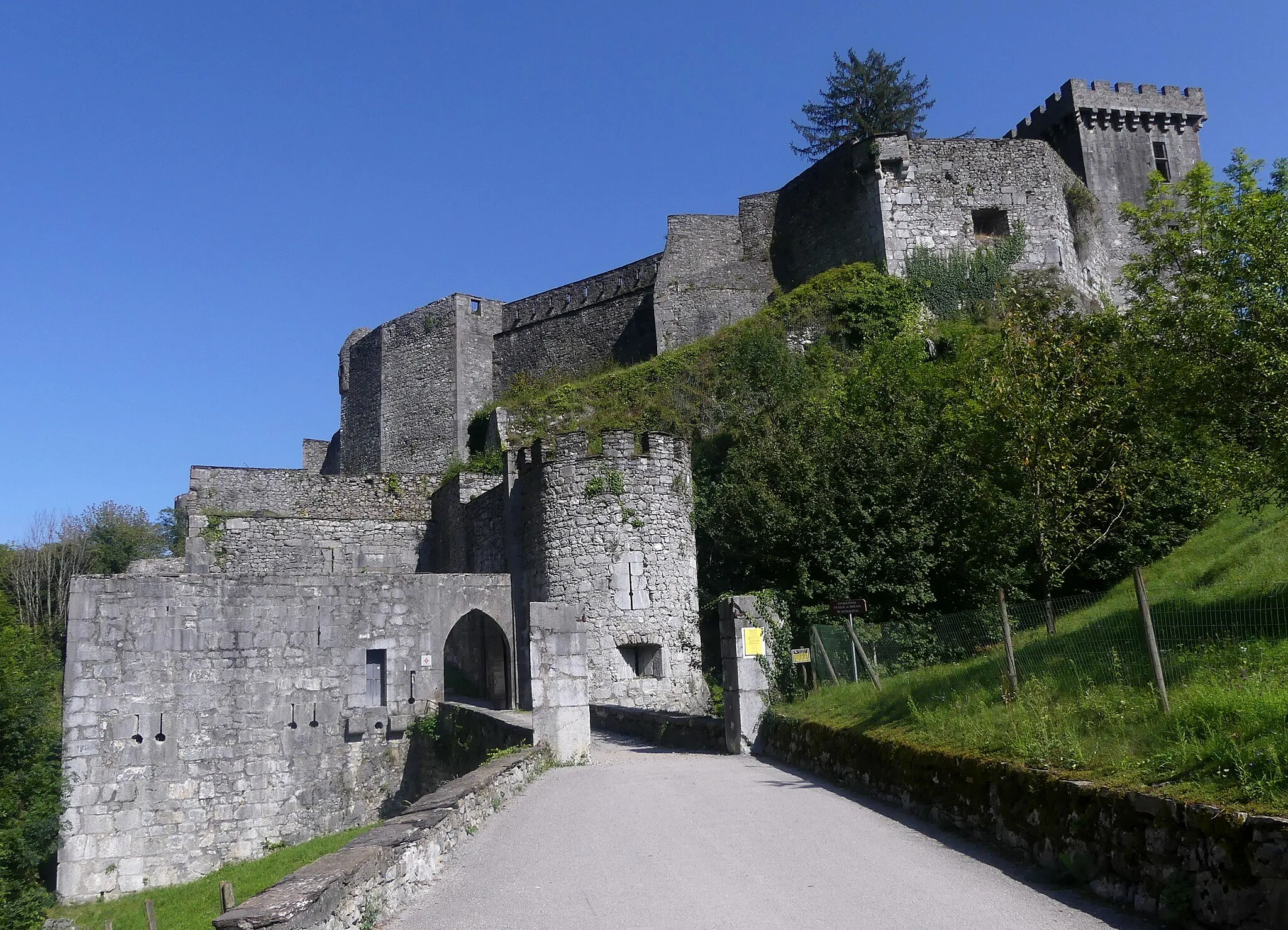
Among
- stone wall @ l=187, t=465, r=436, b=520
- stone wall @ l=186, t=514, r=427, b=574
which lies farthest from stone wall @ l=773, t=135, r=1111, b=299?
stone wall @ l=186, t=514, r=427, b=574

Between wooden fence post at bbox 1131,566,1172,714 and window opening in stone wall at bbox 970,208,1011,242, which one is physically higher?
window opening in stone wall at bbox 970,208,1011,242

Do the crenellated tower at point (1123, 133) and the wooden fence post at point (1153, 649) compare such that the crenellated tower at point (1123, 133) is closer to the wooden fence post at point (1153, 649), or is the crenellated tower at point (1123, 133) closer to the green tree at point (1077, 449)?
the green tree at point (1077, 449)

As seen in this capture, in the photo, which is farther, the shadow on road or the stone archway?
the stone archway

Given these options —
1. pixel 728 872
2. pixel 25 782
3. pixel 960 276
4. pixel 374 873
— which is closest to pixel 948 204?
pixel 960 276

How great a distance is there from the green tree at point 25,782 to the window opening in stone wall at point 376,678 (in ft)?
15.6

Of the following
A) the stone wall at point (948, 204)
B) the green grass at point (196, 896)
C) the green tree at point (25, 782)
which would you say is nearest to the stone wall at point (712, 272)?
the stone wall at point (948, 204)

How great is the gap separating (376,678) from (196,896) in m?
4.21

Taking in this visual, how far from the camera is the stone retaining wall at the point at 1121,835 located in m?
4.73

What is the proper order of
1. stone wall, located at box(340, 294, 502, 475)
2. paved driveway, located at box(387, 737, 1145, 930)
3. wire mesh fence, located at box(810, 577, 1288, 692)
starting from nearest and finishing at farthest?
paved driveway, located at box(387, 737, 1145, 930)
wire mesh fence, located at box(810, 577, 1288, 692)
stone wall, located at box(340, 294, 502, 475)

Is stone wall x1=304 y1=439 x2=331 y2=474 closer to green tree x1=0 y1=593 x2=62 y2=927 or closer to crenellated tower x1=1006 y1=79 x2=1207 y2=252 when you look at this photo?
green tree x1=0 y1=593 x2=62 y2=927

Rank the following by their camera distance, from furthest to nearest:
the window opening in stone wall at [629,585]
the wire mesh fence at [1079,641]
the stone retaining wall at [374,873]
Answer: the window opening in stone wall at [629,585] → the wire mesh fence at [1079,641] → the stone retaining wall at [374,873]

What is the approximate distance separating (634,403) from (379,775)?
1144 centimetres

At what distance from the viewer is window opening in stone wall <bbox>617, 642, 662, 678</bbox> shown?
60.6 ft

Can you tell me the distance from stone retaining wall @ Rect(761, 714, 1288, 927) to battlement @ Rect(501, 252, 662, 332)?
25.4 meters
